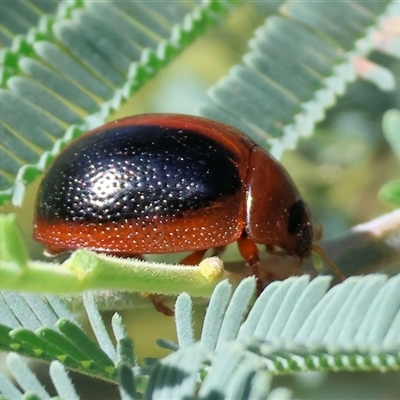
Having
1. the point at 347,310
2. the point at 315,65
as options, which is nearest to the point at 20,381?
the point at 347,310

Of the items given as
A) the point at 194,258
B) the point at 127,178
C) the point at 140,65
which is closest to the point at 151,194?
the point at 127,178

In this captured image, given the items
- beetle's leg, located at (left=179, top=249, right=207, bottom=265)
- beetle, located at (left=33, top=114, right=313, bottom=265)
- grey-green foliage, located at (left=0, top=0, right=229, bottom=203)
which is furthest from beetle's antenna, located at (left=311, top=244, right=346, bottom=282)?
grey-green foliage, located at (left=0, top=0, right=229, bottom=203)

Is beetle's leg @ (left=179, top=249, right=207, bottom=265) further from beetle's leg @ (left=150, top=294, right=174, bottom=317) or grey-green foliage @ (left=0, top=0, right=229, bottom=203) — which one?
grey-green foliage @ (left=0, top=0, right=229, bottom=203)

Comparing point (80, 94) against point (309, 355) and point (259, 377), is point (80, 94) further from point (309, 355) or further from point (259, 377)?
point (259, 377)

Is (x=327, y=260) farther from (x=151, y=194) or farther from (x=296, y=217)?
(x=151, y=194)

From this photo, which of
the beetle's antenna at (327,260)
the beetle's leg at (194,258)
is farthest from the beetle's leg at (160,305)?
the beetle's antenna at (327,260)

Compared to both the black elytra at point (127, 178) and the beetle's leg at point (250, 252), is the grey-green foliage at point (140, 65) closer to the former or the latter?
the black elytra at point (127, 178)
